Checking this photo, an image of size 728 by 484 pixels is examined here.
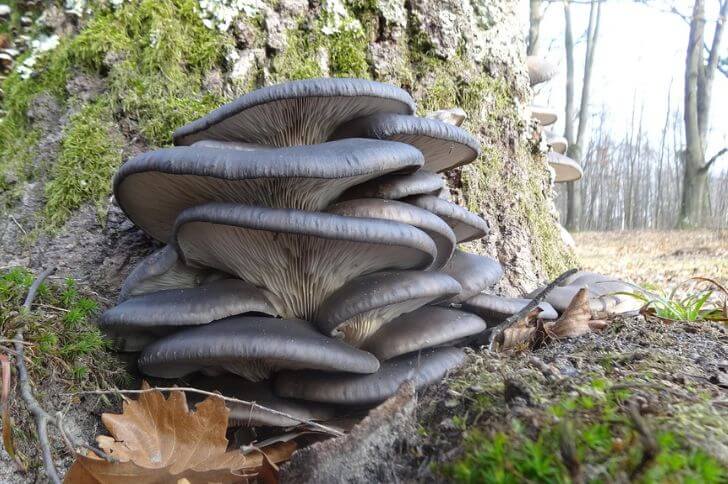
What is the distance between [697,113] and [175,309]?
90.4 feet

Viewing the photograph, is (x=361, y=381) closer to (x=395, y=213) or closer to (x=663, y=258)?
(x=395, y=213)

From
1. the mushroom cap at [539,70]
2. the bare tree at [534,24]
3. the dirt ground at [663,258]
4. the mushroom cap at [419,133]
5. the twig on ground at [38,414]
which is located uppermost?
the bare tree at [534,24]

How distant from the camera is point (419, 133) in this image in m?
2.16

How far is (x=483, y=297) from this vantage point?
2316mm

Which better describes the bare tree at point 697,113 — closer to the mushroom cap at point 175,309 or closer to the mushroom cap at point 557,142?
the mushroom cap at point 557,142

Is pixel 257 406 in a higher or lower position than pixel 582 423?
lower

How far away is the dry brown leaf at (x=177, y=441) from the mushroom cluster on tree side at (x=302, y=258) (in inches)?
6.8

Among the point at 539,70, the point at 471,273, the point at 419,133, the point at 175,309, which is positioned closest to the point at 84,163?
the point at 175,309

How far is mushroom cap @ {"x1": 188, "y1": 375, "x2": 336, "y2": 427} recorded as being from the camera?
1.87 metres

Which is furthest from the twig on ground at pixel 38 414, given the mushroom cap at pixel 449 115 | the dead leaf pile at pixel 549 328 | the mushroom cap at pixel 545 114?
the mushroom cap at pixel 545 114

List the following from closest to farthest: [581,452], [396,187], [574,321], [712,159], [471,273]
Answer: [581,452]
[396,187]
[471,273]
[574,321]
[712,159]

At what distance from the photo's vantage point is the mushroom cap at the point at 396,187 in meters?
2.13

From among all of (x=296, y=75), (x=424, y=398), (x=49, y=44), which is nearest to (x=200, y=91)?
(x=296, y=75)

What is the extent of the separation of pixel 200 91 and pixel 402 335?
1.74 meters
